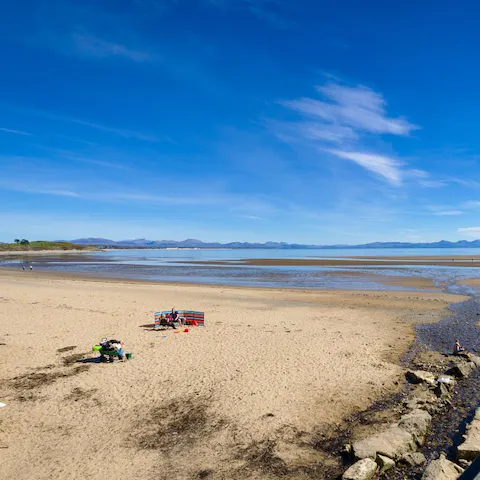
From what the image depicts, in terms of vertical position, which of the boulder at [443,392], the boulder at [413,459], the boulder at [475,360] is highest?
the boulder at [475,360]

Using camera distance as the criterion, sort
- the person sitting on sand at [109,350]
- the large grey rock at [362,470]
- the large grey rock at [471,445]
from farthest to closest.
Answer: the person sitting on sand at [109,350] → the large grey rock at [471,445] → the large grey rock at [362,470]

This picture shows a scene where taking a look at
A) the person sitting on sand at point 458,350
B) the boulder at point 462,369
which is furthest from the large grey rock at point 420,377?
the person sitting on sand at point 458,350

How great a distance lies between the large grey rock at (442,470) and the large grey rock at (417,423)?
1284 mm

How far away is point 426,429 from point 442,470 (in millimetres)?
2220

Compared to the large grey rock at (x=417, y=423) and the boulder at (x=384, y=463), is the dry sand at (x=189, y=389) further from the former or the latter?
the large grey rock at (x=417, y=423)

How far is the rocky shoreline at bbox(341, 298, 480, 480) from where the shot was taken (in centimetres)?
800

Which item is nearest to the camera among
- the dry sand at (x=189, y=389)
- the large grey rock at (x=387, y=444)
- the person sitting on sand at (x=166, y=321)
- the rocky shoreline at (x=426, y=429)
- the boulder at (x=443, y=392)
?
the rocky shoreline at (x=426, y=429)

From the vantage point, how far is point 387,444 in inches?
344

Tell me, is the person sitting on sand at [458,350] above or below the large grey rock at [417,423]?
above

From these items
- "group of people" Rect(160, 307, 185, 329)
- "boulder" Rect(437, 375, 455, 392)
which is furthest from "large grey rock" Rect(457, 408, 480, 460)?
"group of people" Rect(160, 307, 185, 329)

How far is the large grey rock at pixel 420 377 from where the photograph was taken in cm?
1288

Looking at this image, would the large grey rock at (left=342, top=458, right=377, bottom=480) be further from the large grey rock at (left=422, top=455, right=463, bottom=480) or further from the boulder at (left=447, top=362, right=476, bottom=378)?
the boulder at (left=447, top=362, right=476, bottom=378)

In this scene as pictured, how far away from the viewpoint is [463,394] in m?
12.0

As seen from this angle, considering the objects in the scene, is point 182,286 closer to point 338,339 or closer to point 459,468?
point 338,339
